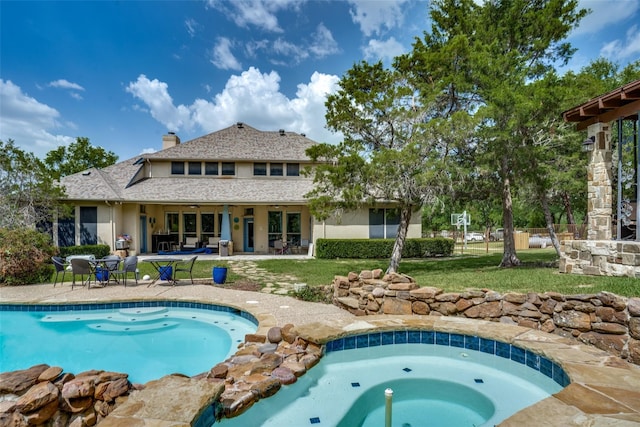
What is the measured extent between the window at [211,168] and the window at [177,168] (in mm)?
1389

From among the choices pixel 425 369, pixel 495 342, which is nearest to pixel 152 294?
pixel 425 369

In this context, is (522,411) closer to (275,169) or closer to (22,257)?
(22,257)

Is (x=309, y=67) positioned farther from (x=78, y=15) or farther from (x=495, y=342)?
(x=495, y=342)

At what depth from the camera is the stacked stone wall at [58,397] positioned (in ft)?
10.4

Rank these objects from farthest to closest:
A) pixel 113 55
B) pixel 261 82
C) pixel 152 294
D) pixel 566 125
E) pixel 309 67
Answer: pixel 261 82
pixel 309 67
pixel 113 55
pixel 566 125
pixel 152 294

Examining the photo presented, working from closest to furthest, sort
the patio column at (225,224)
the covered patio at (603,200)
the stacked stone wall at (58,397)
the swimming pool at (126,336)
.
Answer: the stacked stone wall at (58,397)
the swimming pool at (126,336)
the covered patio at (603,200)
the patio column at (225,224)

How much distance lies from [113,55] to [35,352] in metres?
13.6

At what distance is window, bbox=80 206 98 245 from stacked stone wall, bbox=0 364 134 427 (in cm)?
1519

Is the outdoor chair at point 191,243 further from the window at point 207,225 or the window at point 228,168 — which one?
the window at point 228,168

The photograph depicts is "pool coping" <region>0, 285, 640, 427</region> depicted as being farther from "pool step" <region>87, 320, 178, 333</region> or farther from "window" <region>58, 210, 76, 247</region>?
"window" <region>58, 210, 76, 247</region>

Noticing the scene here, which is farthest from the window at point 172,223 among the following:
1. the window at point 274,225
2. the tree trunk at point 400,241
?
the tree trunk at point 400,241

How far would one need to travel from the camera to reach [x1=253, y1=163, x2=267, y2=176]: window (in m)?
20.2

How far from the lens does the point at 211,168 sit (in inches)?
794

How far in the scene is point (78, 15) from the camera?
10805 mm
